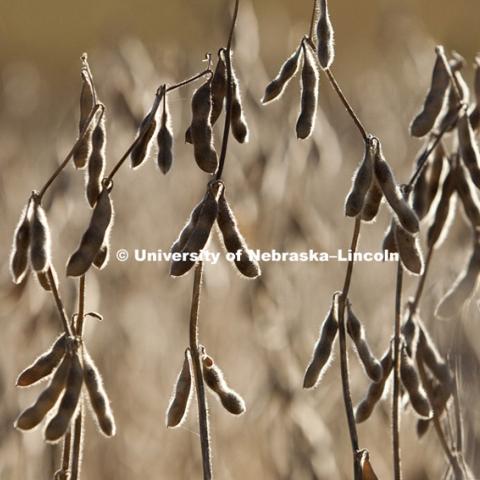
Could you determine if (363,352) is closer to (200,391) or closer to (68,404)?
(200,391)

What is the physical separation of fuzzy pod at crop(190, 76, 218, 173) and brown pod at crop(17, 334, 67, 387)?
25 cm

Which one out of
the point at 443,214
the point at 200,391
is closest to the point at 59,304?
the point at 200,391

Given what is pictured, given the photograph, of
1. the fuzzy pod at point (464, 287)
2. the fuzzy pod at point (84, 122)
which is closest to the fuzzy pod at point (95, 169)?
the fuzzy pod at point (84, 122)

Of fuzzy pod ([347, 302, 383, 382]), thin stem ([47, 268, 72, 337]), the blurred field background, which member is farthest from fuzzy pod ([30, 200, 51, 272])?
the blurred field background

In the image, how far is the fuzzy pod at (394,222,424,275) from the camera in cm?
112

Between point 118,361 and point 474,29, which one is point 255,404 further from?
point 474,29

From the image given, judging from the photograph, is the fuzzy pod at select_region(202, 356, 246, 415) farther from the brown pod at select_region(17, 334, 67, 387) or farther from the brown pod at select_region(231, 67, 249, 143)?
the brown pod at select_region(231, 67, 249, 143)

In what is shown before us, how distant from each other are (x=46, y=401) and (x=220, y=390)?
197 millimetres

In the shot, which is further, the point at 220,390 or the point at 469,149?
the point at 469,149

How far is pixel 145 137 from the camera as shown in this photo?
1200 mm

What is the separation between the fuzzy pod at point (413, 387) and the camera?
3.95 ft

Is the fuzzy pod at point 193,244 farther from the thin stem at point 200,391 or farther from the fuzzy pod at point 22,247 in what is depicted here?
the fuzzy pod at point 22,247

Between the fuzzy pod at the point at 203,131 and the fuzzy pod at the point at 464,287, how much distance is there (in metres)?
0.40

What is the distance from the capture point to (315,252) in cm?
200
